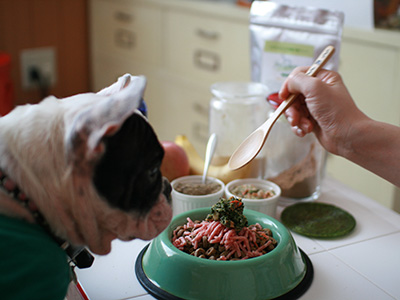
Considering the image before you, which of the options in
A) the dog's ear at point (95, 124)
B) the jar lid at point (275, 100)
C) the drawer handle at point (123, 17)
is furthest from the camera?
the drawer handle at point (123, 17)

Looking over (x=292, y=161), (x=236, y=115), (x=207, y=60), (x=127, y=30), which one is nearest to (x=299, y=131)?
(x=292, y=161)

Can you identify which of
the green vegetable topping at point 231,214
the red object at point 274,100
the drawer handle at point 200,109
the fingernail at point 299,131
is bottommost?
the drawer handle at point 200,109

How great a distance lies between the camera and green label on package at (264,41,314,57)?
118cm

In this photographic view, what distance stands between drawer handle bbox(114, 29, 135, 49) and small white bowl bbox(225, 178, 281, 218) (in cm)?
185

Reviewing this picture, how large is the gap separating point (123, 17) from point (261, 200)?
2033 millimetres

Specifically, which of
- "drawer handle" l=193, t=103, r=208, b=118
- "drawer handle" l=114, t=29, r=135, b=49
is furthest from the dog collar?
"drawer handle" l=114, t=29, r=135, b=49

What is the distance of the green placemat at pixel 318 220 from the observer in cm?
99

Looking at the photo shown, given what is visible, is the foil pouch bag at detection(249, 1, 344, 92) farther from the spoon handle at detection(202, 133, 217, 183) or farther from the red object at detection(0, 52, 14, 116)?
the red object at detection(0, 52, 14, 116)

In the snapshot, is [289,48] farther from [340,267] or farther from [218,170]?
[340,267]

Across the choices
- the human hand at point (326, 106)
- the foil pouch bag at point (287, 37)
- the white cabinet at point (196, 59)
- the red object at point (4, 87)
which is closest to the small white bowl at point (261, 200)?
the human hand at point (326, 106)

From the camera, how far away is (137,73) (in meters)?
2.76

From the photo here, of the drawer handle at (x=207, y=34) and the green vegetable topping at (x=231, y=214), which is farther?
the drawer handle at (x=207, y=34)

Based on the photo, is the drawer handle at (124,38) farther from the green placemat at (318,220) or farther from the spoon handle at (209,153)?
the green placemat at (318,220)

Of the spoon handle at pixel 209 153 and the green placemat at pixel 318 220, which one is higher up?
the spoon handle at pixel 209 153
